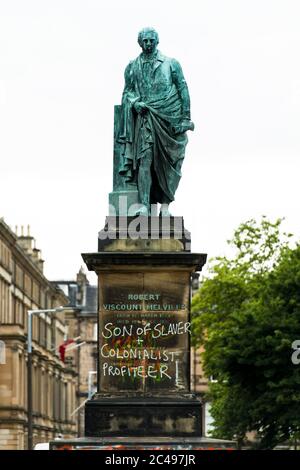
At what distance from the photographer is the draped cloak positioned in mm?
27031

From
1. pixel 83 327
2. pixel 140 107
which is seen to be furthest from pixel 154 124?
pixel 83 327

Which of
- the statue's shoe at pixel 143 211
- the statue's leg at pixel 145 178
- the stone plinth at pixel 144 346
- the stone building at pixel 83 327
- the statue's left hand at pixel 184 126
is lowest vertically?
the stone plinth at pixel 144 346

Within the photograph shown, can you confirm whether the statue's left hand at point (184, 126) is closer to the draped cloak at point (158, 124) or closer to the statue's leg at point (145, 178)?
the draped cloak at point (158, 124)

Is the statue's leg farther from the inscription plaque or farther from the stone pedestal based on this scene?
the inscription plaque

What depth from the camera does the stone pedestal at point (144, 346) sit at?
25375 mm

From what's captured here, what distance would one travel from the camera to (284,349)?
56.9m

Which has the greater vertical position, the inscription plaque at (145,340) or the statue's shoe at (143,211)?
the statue's shoe at (143,211)

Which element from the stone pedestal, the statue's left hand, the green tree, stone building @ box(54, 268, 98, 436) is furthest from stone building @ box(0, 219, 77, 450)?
the stone pedestal

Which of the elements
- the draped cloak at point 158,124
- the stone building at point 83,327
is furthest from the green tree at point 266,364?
the stone building at point 83,327

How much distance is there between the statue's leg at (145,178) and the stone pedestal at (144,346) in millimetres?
1353

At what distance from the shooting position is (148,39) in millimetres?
27172

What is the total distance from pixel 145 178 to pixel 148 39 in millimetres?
2260

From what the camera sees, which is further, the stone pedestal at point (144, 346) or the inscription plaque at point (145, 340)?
the inscription plaque at point (145, 340)
